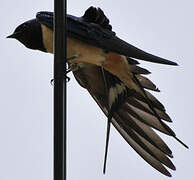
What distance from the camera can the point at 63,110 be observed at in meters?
1.24

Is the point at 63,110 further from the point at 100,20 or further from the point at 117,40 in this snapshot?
the point at 100,20

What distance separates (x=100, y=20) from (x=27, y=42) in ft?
1.38

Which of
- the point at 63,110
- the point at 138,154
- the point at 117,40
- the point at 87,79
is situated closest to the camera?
the point at 63,110

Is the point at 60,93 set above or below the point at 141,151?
above

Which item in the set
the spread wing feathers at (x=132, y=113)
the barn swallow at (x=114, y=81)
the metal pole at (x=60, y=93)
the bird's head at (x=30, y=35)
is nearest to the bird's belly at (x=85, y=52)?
the barn swallow at (x=114, y=81)

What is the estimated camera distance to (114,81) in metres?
2.51

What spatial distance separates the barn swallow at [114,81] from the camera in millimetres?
2289

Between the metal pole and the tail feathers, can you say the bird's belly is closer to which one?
the tail feathers

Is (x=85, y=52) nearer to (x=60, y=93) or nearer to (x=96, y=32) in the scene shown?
(x=96, y=32)

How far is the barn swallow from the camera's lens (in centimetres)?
229

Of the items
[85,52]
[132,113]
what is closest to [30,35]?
[85,52]

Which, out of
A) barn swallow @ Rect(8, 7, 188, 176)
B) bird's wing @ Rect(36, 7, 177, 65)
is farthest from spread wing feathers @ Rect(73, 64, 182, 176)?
bird's wing @ Rect(36, 7, 177, 65)

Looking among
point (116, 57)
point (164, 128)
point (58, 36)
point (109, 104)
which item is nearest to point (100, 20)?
point (116, 57)

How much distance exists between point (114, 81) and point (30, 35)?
48cm
